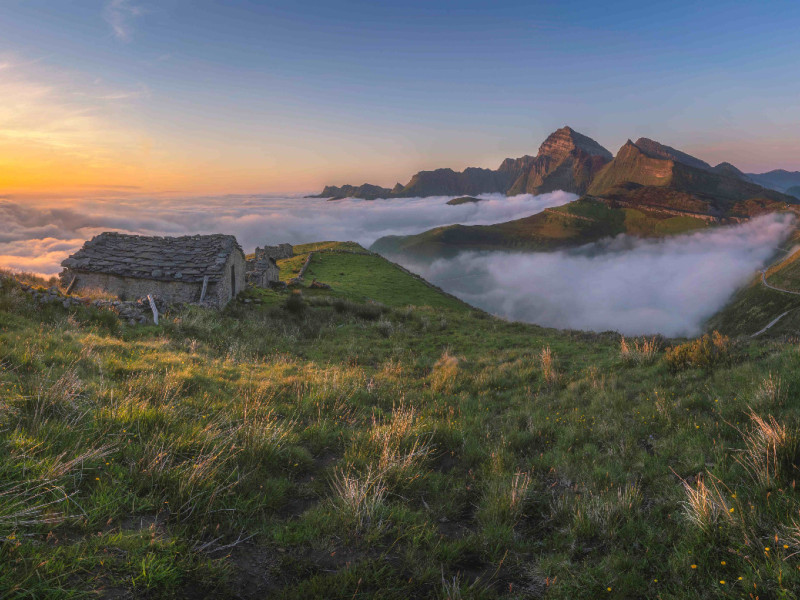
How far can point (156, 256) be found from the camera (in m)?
26.0

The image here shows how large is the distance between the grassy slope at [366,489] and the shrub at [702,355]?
20.0 inches

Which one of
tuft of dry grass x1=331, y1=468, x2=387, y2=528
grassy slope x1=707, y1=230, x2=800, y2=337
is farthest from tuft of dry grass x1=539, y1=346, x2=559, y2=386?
grassy slope x1=707, y1=230, x2=800, y2=337

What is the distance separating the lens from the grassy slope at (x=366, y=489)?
10.2 ft

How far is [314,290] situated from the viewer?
36594 millimetres

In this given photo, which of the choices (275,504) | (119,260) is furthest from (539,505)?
(119,260)

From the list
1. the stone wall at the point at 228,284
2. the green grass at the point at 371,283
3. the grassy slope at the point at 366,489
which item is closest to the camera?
the grassy slope at the point at 366,489

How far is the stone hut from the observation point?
953 inches

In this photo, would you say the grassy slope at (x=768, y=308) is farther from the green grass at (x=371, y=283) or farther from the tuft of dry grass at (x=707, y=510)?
the tuft of dry grass at (x=707, y=510)

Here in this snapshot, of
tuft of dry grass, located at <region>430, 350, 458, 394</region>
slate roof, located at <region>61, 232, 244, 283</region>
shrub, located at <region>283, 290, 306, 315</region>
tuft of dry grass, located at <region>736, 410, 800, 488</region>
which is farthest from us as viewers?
shrub, located at <region>283, 290, 306, 315</region>

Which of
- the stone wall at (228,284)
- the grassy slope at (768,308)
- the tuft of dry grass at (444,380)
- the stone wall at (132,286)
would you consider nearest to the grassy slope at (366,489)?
the tuft of dry grass at (444,380)

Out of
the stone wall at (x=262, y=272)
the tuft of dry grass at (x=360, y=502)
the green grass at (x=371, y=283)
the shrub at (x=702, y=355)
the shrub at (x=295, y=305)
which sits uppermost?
the tuft of dry grass at (x=360, y=502)

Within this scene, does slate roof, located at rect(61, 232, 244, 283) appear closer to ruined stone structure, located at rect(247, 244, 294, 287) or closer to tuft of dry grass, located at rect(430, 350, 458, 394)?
ruined stone structure, located at rect(247, 244, 294, 287)

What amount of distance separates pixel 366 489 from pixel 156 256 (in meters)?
27.8

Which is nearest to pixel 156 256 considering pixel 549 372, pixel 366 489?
pixel 549 372
